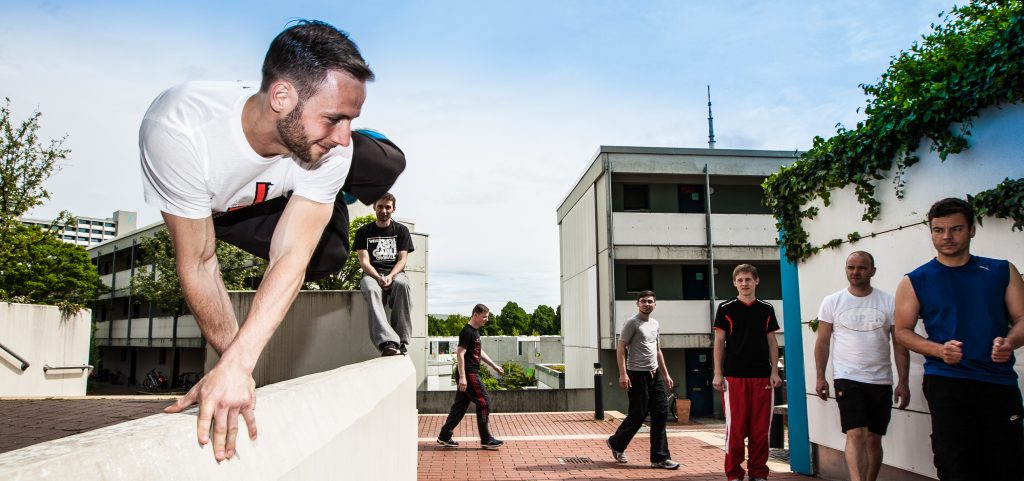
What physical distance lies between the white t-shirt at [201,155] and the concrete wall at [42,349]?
12.0 metres

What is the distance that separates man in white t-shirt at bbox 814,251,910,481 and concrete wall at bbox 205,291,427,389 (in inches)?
166

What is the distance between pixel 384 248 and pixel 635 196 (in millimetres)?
20422

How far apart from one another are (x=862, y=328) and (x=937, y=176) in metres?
1.34

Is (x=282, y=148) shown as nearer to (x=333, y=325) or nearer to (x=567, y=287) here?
(x=333, y=325)

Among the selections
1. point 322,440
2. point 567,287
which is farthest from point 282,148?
point 567,287

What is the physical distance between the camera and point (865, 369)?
4.53 metres

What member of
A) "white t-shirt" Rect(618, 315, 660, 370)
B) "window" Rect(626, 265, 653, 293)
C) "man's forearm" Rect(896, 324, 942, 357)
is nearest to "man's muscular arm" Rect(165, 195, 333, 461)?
"man's forearm" Rect(896, 324, 942, 357)

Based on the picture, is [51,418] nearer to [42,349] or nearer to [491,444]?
[491,444]

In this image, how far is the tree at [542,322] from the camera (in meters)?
102

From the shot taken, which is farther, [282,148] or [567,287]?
[567,287]

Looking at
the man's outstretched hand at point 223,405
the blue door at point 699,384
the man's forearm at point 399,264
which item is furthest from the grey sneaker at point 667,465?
the blue door at point 699,384

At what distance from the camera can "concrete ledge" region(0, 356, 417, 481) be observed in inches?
30.1

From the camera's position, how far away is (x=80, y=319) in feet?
46.1

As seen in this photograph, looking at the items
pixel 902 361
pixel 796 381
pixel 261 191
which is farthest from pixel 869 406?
pixel 261 191
